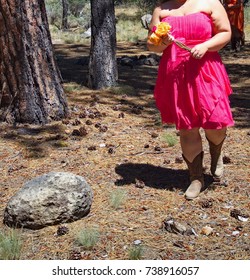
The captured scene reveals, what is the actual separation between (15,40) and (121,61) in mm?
6411

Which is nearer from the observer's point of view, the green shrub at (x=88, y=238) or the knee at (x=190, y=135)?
the green shrub at (x=88, y=238)

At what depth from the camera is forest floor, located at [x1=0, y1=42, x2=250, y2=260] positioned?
3.59m

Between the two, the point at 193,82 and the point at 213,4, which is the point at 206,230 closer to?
the point at 193,82

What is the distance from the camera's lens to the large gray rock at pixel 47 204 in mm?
3842

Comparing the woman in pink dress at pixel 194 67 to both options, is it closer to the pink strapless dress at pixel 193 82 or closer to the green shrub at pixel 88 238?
the pink strapless dress at pixel 193 82

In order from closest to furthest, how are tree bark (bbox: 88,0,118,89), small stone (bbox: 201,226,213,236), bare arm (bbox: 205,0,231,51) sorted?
small stone (bbox: 201,226,213,236) < bare arm (bbox: 205,0,231,51) < tree bark (bbox: 88,0,118,89)

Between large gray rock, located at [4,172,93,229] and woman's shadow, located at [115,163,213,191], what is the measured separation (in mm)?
864

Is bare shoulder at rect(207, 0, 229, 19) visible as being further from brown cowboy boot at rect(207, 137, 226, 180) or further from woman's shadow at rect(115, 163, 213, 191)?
woman's shadow at rect(115, 163, 213, 191)

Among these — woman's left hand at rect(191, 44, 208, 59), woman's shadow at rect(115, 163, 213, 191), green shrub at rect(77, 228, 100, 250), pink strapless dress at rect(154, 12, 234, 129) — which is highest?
woman's left hand at rect(191, 44, 208, 59)

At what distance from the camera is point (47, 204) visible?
12.6 feet

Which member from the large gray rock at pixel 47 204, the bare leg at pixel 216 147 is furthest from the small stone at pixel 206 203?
the large gray rock at pixel 47 204

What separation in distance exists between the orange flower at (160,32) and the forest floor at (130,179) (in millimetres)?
1306

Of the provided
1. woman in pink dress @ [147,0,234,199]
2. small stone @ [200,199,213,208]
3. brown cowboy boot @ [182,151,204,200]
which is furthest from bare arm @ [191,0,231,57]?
small stone @ [200,199,213,208]

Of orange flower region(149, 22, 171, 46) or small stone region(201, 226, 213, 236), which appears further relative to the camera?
orange flower region(149, 22, 171, 46)
